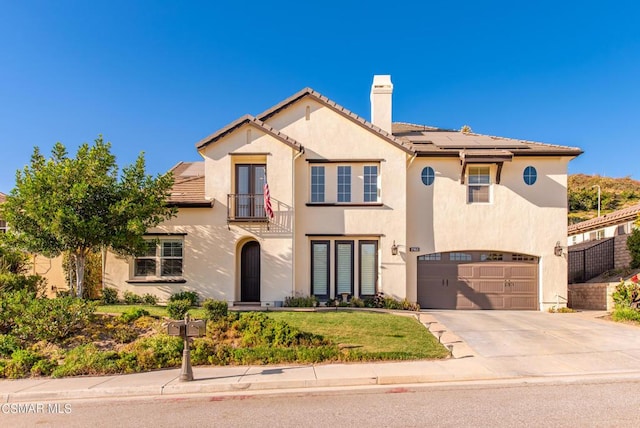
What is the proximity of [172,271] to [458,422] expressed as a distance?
12.2 metres

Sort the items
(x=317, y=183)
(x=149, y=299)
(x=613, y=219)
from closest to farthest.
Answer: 1. (x=149, y=299)
2. (x=317, y=183)
3. (x=613, y=219)

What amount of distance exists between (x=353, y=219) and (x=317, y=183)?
6.66ft

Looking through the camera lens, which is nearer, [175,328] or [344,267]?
[175,328]

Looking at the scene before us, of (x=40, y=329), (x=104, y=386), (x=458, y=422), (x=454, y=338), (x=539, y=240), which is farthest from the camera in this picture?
(x=539, y=240)

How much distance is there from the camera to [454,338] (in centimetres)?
1006

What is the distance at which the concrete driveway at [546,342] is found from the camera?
7.74 m

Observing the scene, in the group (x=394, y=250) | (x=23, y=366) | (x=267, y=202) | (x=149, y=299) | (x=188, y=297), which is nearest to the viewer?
(x=23, y=366)

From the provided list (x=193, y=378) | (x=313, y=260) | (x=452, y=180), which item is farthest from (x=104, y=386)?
(x=452, y=180)

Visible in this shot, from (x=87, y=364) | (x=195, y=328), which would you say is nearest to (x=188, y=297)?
(x=87, y=364)

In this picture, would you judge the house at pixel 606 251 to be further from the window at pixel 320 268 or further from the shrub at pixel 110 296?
the shrub at pixel 110 296

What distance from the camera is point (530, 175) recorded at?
51.0 feet

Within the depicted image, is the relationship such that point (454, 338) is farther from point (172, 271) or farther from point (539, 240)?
point (172, 271)

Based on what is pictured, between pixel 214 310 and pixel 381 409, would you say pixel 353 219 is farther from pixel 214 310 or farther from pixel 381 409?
pixel 381 409

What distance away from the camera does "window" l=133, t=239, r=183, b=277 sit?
48.5ft
